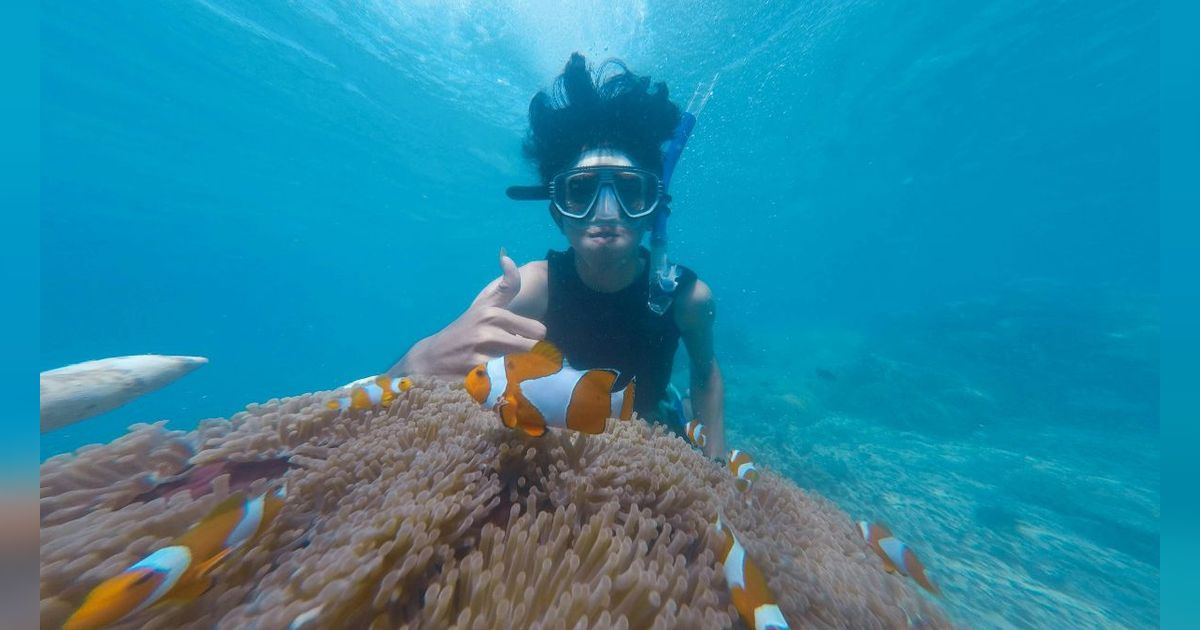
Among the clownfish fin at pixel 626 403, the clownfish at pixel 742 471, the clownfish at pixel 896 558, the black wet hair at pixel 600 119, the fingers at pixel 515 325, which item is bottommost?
the clownfish at pixel 896 558

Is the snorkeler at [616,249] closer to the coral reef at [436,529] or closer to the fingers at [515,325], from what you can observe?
the fingers at [515,325]

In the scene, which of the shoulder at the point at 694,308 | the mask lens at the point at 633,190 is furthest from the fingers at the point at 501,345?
the shoulder at the point at 694,308

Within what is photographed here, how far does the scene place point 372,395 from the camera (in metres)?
2.20

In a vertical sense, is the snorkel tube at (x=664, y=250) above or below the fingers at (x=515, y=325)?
above

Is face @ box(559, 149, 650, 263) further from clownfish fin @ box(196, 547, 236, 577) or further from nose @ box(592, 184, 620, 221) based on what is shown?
clownfish fin @ box(196, 547, 236, 577)

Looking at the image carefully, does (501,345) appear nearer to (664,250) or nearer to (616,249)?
(616,249)

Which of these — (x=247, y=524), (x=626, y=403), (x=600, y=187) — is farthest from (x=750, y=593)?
(x=600, y=187)

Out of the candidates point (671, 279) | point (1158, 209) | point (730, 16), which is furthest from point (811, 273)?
point (671, 279)

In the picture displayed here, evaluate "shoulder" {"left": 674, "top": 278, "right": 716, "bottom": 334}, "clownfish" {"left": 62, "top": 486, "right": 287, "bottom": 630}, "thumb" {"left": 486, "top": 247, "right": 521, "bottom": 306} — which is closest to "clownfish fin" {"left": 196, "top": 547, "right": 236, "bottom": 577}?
"clownfish" {"left": 62, "top": 486, "right": 287, "bottom": 630}

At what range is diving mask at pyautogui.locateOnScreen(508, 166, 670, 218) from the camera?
147 inches

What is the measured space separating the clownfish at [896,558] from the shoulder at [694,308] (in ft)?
7.52

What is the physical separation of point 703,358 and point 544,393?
3485mm

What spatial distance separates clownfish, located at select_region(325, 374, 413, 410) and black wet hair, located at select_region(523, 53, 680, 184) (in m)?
2.49

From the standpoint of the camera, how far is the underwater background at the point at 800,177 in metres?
9.20
